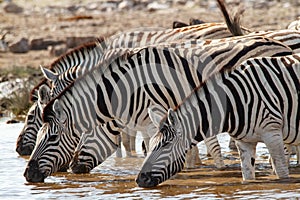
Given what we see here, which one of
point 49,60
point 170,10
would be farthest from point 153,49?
point 170,10

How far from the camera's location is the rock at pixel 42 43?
20.3 meters

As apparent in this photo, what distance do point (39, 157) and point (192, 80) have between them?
1.69 metres

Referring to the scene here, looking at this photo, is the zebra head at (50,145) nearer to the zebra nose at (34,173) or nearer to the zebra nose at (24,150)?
the zebra nose at (34,173)

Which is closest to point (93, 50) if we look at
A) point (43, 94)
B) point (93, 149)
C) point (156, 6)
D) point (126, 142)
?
point (43, 94)

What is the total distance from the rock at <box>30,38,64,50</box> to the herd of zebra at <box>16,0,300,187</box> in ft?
33.7

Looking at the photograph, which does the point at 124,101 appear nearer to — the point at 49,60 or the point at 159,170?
the point at 159,170

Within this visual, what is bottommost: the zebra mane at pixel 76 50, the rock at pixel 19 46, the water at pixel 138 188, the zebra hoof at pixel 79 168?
the water at pixel 138 188

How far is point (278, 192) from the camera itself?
707 centimetres

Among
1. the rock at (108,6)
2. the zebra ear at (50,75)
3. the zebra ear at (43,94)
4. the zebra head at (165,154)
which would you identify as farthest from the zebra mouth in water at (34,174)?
the rock at (108,6)

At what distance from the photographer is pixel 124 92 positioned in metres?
8.34

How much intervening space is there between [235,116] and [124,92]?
4.58 ft

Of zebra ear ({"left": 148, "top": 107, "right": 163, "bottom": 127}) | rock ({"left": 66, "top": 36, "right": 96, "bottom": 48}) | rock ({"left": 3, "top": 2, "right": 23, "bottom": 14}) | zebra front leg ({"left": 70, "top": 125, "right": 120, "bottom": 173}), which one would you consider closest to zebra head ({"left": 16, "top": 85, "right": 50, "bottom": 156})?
zebra front leg ({"left": 70, "top": 125, "right": 120, "bottom": 173})

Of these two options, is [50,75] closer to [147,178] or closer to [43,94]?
[43,94]

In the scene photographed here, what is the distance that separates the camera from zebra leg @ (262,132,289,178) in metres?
7.27
